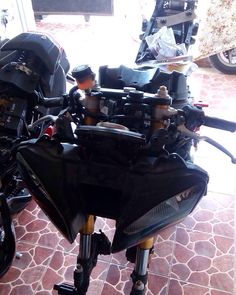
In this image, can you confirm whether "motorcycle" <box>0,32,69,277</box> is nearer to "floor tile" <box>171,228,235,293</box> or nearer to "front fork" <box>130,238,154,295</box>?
"front fork" <box>130,238,154,295</box>

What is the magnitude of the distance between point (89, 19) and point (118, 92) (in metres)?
3.77

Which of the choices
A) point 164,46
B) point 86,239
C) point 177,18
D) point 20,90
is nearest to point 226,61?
point 177,18

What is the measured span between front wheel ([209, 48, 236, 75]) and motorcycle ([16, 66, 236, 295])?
244cm

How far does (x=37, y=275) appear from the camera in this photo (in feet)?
4.18

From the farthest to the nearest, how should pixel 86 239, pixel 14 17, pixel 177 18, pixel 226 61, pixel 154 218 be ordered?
pixel 226 61
pixel 14 17
pixel 177 18
pixel 86 239
pixel 154 218

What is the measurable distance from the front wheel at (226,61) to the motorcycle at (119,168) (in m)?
2.44

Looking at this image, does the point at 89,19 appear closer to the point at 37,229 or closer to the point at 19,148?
the point at 37,229

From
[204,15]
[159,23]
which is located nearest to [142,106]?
[159,23]

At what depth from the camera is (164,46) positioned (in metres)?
1.40

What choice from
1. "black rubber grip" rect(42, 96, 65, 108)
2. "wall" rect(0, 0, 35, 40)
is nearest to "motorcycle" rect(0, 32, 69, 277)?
"black rubber grip" rect(42, 96, 65, 108)

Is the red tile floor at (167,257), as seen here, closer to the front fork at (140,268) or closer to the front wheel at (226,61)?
the front fork at (140,268)

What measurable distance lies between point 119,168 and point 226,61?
261 cm

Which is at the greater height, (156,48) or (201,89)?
(156,48)

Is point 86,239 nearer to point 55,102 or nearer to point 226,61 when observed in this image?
point 55,102
